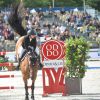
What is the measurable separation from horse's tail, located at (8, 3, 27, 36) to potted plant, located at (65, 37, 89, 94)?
144cm

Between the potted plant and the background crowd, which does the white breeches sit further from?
the background crowd

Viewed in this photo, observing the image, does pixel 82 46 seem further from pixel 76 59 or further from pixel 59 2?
pixel 59 2

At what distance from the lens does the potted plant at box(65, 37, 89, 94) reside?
1416cm

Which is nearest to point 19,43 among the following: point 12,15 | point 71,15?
point 12,15

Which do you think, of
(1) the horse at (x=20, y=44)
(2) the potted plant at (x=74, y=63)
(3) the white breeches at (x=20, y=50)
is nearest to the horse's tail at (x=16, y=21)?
(1) the horse at (x=20, y=44)

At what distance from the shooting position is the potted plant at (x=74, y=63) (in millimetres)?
14156

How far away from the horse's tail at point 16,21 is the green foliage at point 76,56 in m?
1.45

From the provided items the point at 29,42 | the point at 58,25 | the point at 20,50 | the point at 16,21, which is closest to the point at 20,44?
the point at 20,50

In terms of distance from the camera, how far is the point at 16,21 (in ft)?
48.5

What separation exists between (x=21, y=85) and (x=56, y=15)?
25.3m

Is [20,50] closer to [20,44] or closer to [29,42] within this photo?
[20,44]

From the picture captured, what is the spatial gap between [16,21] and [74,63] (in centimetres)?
218

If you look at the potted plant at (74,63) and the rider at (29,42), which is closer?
the rider at (29,42)

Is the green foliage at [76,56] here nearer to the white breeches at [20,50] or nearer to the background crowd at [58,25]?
the white breeches at [20,50]
